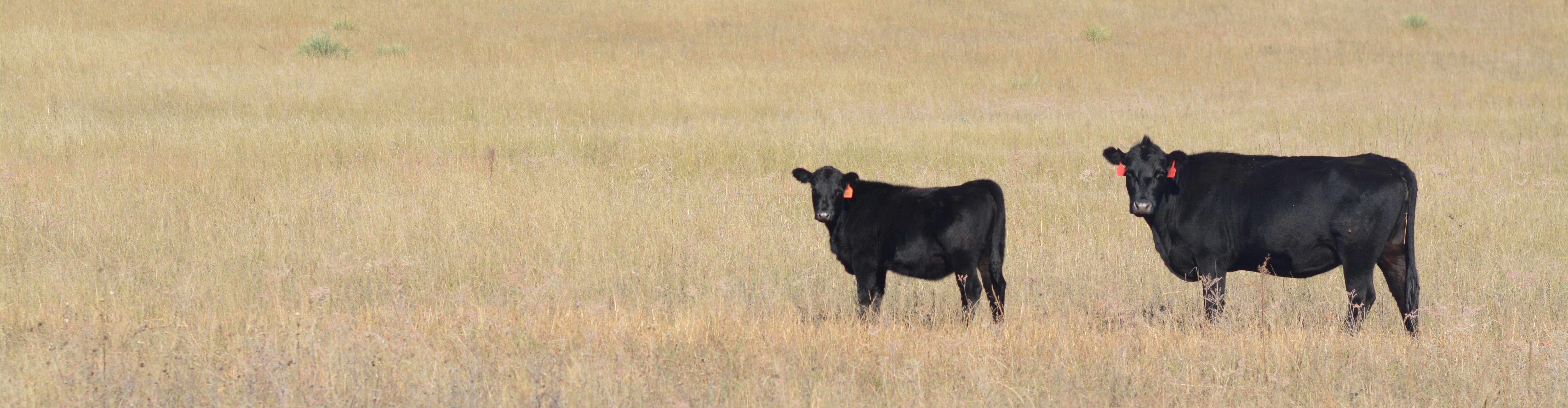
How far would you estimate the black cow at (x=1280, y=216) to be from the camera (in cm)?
639

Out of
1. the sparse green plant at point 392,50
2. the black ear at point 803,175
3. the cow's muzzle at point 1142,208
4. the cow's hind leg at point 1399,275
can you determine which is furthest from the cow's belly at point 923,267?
the sparse green plant at point 392,50

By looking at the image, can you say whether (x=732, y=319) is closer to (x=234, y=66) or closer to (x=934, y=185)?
(x=934, y=185)

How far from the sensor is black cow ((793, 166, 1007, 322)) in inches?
255

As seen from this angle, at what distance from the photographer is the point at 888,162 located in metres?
12.9

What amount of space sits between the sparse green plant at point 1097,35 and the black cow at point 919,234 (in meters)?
20.8

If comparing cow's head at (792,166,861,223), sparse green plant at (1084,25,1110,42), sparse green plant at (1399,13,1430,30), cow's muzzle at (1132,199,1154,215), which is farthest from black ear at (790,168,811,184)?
sparse green plant at (1399,13,1430,30)

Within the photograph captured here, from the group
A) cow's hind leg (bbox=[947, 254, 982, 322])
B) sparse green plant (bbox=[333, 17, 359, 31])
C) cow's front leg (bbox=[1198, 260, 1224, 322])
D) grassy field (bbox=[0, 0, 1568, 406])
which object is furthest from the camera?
sparse green plant (bbox=[333, 17, 359, 31])

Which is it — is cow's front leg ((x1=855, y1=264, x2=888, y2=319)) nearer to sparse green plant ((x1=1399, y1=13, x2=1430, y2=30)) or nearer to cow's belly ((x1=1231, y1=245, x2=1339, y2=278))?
cow's belly ((x1=1231, y1=245, x2=1339, y2=278))

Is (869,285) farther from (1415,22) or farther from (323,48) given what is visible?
(1415,22)

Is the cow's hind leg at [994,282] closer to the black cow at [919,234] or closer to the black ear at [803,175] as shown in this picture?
the black cow at [919,234]

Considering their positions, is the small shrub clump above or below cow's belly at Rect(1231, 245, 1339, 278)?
above

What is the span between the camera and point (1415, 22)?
2916 cm

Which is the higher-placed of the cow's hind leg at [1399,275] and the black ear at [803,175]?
the black ear at [803,175]

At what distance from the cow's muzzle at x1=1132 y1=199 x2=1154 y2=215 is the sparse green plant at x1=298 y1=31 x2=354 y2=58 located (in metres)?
18.2
